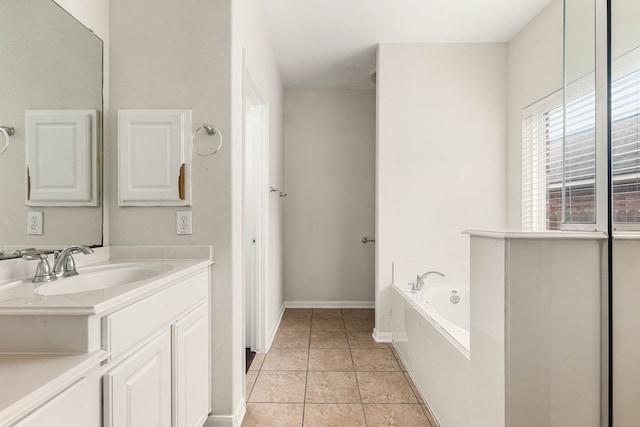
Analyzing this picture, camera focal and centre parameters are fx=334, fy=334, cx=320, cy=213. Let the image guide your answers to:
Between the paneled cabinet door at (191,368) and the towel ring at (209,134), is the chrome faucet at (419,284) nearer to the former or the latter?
the paneled cabinet door at (191,368)

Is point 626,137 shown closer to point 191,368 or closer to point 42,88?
point 191,368

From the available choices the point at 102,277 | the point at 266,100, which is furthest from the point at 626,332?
the point at 266,100

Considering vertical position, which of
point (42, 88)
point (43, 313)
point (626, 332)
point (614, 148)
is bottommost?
point (626, 332)

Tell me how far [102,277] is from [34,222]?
326mm

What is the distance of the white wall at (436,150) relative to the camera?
119 inches

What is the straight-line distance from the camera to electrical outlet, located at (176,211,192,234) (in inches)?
67.6

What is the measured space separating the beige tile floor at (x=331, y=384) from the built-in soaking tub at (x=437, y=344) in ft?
0.38

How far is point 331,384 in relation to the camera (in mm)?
2223

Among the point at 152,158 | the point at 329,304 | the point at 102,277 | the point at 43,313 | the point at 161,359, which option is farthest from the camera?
the point at 329,304

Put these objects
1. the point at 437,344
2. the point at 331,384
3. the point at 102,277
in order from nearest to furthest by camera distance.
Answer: the point at 102,277, the point at 437,344, the point at 331,384

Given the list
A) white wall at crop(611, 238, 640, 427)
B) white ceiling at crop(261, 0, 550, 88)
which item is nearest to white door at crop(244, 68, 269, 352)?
white ceiling at crop(261, 0, 550, 88)

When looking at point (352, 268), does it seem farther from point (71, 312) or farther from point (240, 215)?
point (71, 312)

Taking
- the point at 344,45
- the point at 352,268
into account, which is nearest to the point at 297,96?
the point at 344,45

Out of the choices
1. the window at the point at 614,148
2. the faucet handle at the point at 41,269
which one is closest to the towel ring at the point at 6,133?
the faucet handle at the point at 41,269
